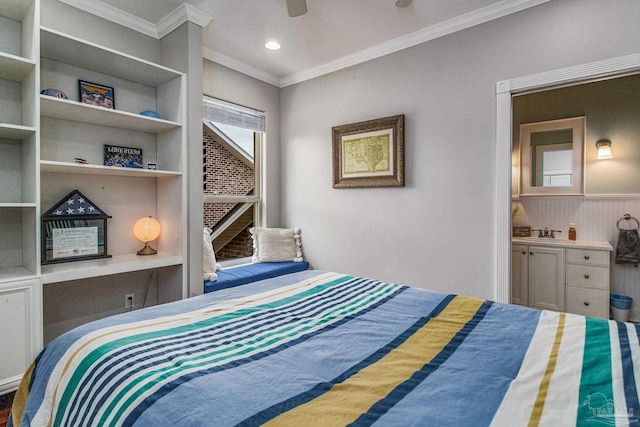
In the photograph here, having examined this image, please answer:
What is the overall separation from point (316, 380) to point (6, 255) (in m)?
2.38

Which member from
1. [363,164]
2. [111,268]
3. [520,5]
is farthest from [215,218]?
[520,5]

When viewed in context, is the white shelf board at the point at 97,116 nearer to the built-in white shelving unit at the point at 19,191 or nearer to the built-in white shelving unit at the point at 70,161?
the built-in white shelving unit at the point at 70,161

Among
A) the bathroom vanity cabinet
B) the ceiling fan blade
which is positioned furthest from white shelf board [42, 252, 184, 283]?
the bathroom vanity cabinet

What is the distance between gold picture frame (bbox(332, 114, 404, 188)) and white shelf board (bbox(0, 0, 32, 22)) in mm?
2477

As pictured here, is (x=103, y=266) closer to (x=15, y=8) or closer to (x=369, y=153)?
(x=15, y=8)

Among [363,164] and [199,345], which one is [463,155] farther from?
[199,345]

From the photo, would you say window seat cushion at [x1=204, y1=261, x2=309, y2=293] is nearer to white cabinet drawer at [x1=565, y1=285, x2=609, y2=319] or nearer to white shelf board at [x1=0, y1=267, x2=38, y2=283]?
white shelf board at [x1=0, y1=267, x2=38, y2=283]

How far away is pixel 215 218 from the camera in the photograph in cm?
355

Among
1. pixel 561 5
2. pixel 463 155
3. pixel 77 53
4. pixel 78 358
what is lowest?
pixel 78 358

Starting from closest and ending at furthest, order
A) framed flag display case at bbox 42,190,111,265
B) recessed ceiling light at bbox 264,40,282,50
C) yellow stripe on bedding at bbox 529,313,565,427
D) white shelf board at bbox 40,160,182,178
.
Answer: yellow stripe on bedding at bbox 529,313,565,427, white shelf board at bbox 40,160,182,178, framed flag display case at bbox 42,190,111,265, recessed ceiling light at bbox 264,40,282,50

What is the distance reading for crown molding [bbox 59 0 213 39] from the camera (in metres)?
2.47

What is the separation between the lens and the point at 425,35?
2.88 metres

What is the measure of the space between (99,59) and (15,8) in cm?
47

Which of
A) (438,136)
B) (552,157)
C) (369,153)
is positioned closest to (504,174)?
(438,136)
